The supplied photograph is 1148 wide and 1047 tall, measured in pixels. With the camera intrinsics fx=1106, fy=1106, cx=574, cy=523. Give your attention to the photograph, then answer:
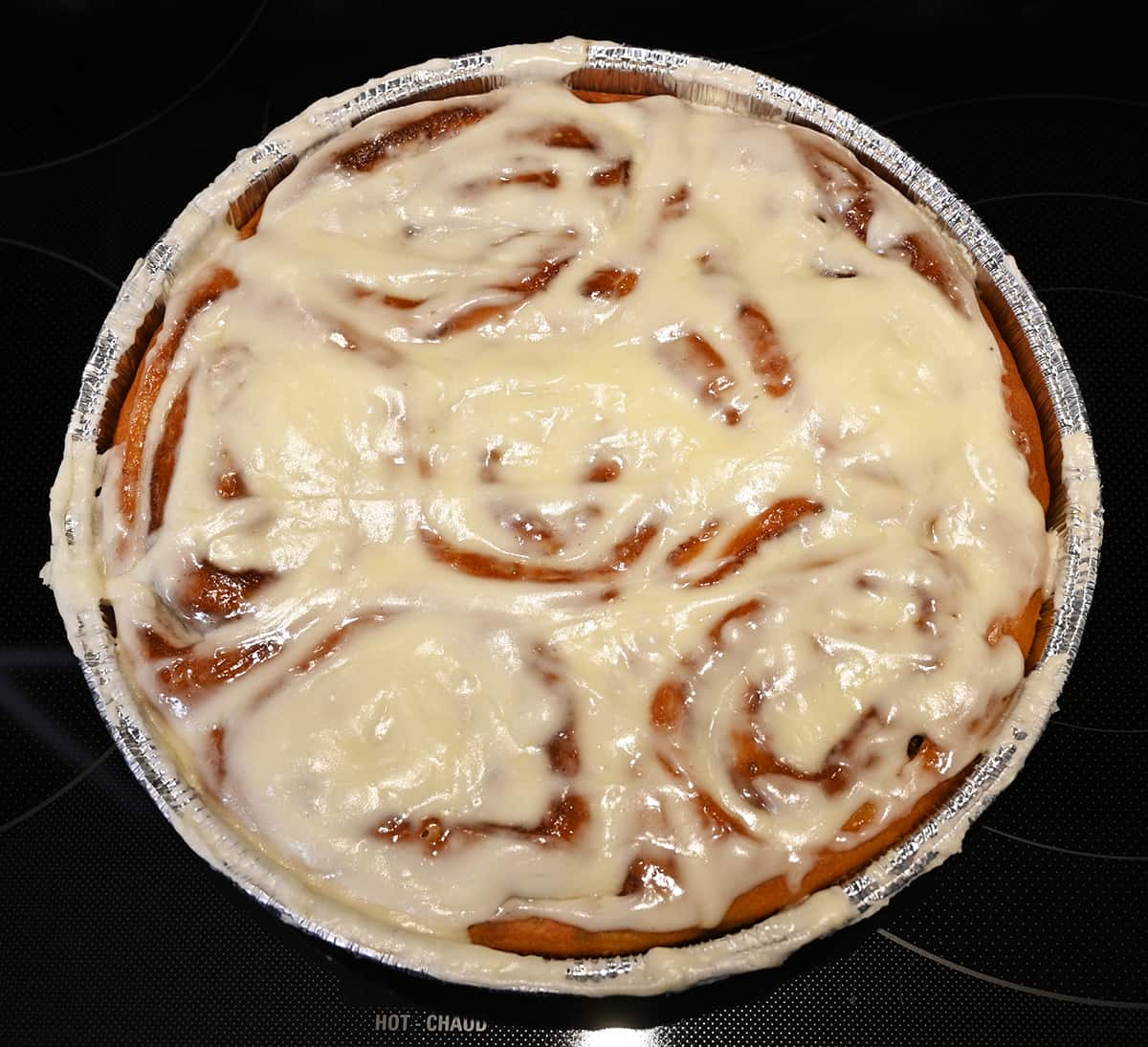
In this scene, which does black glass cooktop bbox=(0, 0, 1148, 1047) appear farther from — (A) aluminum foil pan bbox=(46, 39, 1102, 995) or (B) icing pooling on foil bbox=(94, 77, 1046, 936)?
(B) icing pooling on foil bbox=(94, 77, 1046, 936)

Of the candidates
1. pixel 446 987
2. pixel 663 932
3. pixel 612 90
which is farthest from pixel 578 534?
pixel 612 90

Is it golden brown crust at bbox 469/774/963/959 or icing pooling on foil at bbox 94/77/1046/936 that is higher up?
icing pooling on foil at bbox 94/77/1046/936

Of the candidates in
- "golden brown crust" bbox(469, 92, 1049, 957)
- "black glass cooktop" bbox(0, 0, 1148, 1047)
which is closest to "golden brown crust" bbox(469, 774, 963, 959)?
"golden brown crust" bbox(469, 92, 1049, 957)

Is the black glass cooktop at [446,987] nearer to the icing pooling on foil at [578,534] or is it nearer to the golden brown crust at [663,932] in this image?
the golden brown crust at [663,932]

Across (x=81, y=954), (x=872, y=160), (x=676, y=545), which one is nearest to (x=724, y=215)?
(x=872, y=160)

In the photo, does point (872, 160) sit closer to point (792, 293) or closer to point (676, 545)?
point (792, 293)

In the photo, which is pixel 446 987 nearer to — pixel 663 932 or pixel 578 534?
pixel 663 932
